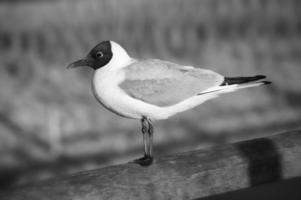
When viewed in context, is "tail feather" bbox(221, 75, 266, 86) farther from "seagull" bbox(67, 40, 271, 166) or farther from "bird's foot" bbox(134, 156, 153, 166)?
"bird's foot" bbox(134, 156, 153, 166)

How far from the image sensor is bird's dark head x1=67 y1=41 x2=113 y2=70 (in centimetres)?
106

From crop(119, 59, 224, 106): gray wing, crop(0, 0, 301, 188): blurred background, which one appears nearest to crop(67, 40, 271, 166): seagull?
crop(119, 59, 224, 106): gray wing

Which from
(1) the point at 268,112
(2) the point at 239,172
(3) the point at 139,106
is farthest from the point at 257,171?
(1) the point at 268,112

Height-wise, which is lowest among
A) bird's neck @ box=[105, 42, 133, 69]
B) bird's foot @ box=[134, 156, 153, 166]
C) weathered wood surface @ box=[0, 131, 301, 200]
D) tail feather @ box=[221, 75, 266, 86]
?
weathered wood surface @ box=[0, 131, 301, 200]

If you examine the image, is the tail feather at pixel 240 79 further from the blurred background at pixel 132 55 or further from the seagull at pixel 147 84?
the blurred background at pixel 132 55

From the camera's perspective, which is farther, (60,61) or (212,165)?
(60,61)

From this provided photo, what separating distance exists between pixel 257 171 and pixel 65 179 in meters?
0.39

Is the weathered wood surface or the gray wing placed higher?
the gray wing

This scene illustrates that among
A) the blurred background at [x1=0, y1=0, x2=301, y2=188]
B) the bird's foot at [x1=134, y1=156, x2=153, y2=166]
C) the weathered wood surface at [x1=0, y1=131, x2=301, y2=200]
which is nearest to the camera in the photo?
the weathered wood surface at [x1=0, y1=131, x2=301, y2=200]

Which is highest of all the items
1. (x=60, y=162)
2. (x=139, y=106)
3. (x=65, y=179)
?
(x=139, y=106)

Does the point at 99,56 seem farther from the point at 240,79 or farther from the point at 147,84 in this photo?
the point at 240,79

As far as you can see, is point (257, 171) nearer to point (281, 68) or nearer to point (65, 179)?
point (65, 179)

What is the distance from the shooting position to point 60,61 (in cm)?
180

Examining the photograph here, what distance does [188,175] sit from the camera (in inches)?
39.1
